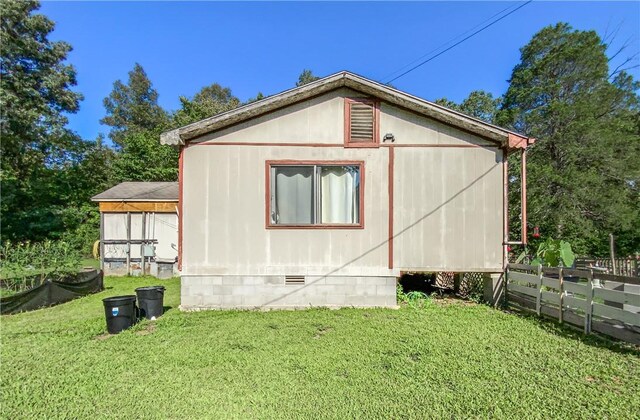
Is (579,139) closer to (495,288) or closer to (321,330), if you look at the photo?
(495,288)

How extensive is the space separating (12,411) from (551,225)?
68.0 ft

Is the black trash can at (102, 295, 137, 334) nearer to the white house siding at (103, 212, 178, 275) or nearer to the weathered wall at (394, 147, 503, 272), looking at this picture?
the weathered wall at (394, 147, 503, 272)

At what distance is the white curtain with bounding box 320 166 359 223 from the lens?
6.70 metres

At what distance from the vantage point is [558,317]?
5457 millimetres

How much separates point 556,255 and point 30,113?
21.4 m

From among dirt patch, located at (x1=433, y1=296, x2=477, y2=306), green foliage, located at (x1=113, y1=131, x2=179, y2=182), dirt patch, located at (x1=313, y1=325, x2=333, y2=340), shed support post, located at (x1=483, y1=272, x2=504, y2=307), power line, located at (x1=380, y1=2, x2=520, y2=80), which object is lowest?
dirt patch, located at (x1=433, y1=296, x2=477, y2=306)

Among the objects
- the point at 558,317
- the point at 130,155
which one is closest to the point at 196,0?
the point at 558,317

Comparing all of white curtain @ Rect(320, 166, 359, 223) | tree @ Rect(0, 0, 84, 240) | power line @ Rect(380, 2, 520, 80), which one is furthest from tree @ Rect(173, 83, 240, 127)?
white curtain @ Rect(320, 166, 359, 223)

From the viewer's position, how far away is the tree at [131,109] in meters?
30.6

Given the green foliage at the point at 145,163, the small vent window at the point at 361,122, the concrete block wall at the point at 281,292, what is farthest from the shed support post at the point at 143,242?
the green foliage at the point at 145,163

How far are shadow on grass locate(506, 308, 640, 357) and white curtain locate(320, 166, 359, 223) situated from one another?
352 centimetres

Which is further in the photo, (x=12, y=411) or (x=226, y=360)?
(x=226, y=360)

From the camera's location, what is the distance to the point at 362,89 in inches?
263

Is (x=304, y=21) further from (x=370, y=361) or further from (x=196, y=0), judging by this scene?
(x=370, y=361)
